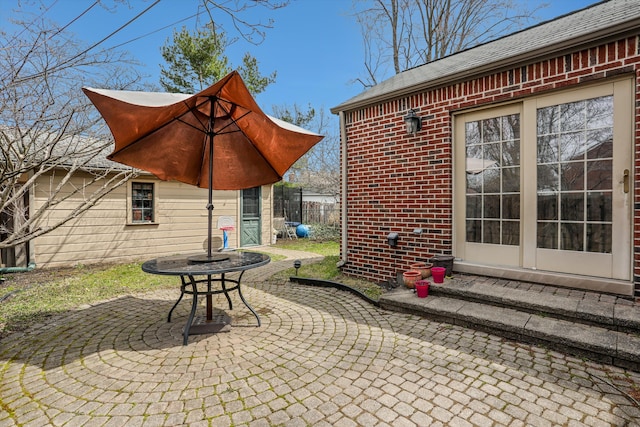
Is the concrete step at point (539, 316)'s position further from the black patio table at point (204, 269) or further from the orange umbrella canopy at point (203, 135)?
the orange umbrella canopy at point (203, 135)

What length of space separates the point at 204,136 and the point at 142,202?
18.1 ft

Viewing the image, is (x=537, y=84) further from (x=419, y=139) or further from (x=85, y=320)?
(x=85, y=320)

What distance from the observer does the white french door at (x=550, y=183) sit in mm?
3158

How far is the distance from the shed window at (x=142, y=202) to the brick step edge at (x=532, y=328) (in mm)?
6982

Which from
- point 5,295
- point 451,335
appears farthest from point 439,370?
point 5,295

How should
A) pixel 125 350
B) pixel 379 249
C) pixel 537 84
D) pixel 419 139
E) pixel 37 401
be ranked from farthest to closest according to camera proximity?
pixel 379 249 < pixel 419 139 < pixel 537 84 < pixel 125 350 < pixel 37 401

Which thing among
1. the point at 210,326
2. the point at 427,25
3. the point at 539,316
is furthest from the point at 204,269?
the point at 427,25

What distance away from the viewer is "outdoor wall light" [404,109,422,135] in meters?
4.38

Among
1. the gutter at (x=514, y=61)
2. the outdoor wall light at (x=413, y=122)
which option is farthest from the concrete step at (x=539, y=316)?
the gutter at (x=514, y=61)

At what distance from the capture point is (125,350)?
2828 mm

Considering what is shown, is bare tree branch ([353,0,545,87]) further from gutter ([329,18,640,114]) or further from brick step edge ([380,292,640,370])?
brick step edge ([380,292,640,370])

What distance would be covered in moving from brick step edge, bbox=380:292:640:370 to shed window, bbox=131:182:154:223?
698 cm

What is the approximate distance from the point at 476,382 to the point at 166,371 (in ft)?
7.56

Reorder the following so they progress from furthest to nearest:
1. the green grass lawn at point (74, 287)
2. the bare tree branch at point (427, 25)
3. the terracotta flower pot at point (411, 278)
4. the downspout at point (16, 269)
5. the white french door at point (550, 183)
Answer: the bare tree branch at point (427, 25) → the downspout at point (16, 269) → the terracotta flower pot at point (411, 278) → the green grass lawn at point (74, 287) → the white french door at point (550, 183)
